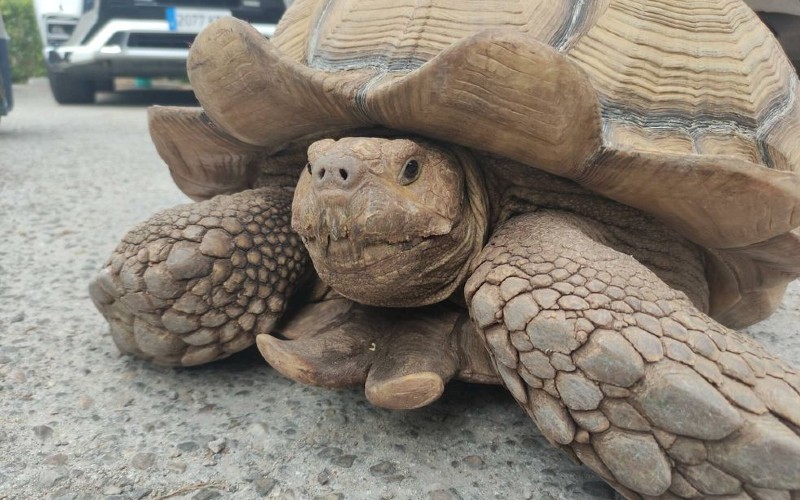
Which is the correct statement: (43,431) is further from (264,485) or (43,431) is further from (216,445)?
(264,485)

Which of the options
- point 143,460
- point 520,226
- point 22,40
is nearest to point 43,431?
point 143,460

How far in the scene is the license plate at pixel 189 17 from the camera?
7.85 metres

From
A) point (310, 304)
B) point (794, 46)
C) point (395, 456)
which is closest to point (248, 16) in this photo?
point (794, 46)

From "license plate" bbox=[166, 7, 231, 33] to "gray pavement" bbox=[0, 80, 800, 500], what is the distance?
656 centimetres

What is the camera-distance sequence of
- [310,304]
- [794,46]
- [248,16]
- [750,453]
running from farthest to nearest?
[248,16]
[794,46]
[310,304]
[750,453]

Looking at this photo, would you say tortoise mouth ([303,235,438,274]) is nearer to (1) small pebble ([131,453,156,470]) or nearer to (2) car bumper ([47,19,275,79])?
(1) small pebble ([131,453,156,470])

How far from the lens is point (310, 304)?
173cm

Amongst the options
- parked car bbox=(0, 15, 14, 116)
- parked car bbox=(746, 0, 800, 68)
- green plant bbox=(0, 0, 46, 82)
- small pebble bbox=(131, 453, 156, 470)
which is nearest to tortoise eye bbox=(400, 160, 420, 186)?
small pebble bbox=(131, 453, 156, 470)

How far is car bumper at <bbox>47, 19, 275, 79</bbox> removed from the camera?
7.94 meters

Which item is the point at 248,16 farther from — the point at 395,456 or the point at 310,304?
the point at 395,456

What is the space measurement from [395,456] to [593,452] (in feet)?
1.35

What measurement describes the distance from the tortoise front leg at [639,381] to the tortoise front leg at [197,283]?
0.65m

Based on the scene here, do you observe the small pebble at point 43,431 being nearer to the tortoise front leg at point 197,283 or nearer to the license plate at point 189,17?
the tortoise front leg at point 197,283

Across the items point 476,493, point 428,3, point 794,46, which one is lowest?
point 476,493
